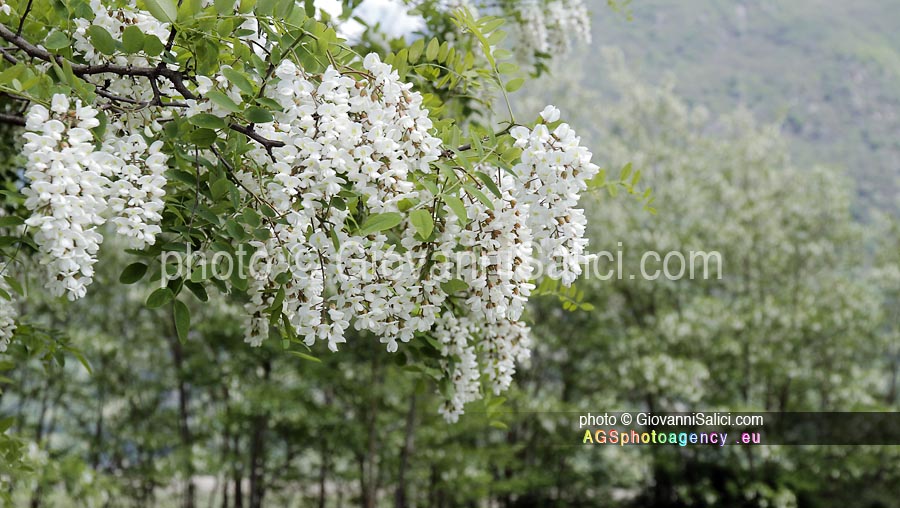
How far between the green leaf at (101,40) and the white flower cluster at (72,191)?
20 cm

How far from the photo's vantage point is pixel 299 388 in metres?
8.27

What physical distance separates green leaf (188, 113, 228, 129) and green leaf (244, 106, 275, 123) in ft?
0.24

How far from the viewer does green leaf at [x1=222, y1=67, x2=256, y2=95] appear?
1633 mm

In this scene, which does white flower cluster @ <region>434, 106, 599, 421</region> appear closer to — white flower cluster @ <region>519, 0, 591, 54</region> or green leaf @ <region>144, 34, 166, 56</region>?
green leaf @ <region>144, 34, 166, 56</region>

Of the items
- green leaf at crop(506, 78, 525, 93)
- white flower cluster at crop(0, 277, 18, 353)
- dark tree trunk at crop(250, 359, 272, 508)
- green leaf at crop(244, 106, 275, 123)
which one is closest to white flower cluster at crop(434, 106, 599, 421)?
green leaf at crop(506, 78, 525, 93)

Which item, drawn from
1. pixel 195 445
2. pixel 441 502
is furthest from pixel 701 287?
pixel 195 445

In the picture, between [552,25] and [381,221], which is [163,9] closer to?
[381,221]

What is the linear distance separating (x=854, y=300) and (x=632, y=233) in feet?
10.7

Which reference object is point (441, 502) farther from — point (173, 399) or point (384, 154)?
point (384, 154)

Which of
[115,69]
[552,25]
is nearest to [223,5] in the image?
[115,69]

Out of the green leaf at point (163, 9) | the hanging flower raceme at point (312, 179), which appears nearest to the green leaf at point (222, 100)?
the hanging flower raceme at point (312, 179)

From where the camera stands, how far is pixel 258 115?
167cm

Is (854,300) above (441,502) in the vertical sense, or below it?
above

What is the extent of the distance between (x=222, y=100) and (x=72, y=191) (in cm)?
38
